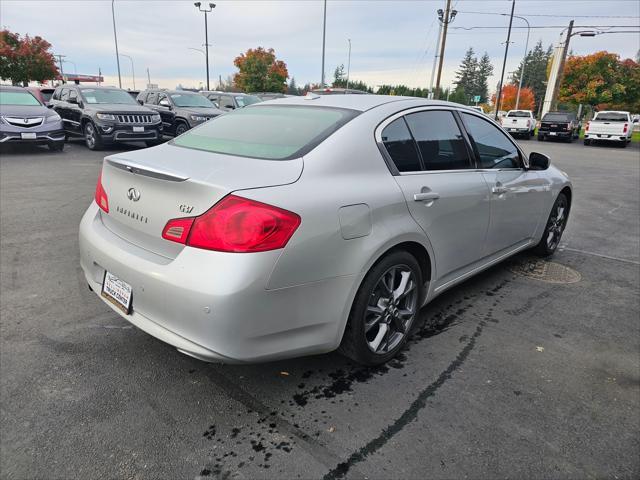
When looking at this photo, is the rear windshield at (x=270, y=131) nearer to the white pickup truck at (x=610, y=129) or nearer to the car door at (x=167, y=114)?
the car door at (x=167, y=114)

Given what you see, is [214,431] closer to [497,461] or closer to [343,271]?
[343,271]

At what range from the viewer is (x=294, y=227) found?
2121 millimetres

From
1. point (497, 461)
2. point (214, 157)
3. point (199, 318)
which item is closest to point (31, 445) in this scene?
point (199, 318)

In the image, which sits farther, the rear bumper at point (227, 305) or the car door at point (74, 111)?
the car door at point (74, 111)

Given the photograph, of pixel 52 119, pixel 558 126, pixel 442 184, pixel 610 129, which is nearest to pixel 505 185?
pixel 442 184

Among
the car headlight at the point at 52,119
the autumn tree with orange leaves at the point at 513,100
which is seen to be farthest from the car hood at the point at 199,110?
the autumn tree with orange leaves at the point at 513,100

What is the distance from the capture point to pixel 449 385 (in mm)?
2699

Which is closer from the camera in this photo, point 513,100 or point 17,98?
point 17,98

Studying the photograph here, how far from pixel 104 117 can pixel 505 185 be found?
1158cm

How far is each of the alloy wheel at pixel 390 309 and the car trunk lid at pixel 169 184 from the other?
0.92 metres

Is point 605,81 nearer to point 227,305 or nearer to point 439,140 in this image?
point 439,140

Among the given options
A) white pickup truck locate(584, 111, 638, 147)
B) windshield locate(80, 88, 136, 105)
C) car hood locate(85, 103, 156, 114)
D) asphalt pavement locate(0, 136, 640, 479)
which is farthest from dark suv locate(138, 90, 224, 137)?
white pickup truck locate(584, 111, 638, 147)

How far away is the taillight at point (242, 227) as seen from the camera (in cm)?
204

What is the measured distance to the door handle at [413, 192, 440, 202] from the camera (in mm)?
2818
